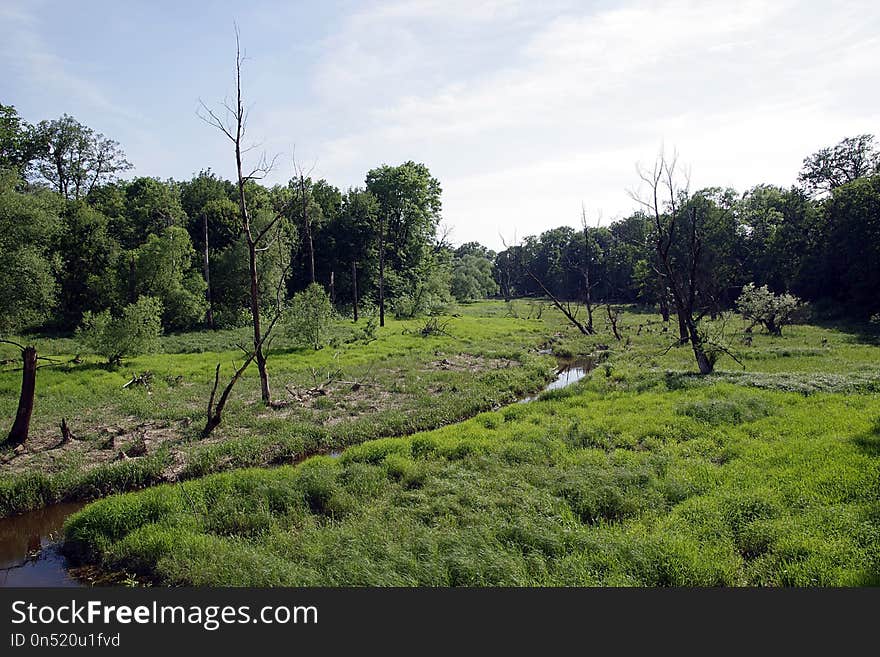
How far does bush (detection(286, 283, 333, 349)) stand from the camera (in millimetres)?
29312

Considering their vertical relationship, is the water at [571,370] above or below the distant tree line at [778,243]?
below

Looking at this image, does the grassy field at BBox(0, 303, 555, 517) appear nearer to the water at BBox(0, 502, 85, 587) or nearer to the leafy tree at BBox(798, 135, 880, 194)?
the water at BBox(0, 502, 85, 587)

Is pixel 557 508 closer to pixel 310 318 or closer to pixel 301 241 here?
pixel 310 318

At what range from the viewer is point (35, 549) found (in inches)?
377

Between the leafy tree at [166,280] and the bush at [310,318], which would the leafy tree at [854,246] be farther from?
the leafy tree at [166,280]

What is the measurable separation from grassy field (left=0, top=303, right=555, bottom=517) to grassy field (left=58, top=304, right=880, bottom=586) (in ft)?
6.17

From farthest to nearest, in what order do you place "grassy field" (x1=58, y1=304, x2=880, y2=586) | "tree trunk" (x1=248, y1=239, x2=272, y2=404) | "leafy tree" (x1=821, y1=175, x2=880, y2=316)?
"leafy tree" (x1=821, y1=175, x2=880, y2=316) → "tree trunk" (x1=248, y1=239, x2=272, y2=404) → "grassy field" (x1=58, y1=304, x2=880, y2=586)

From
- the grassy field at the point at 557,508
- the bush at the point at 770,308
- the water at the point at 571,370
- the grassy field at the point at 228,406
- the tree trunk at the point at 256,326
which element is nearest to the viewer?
the grassy field at the point at 557,508

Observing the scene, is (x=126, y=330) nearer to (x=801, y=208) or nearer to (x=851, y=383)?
(x=851, y=383)

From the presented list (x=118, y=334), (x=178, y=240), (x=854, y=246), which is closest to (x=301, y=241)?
(x=178, y=240)

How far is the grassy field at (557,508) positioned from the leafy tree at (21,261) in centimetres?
2669

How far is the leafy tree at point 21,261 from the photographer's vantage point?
95.6 feet

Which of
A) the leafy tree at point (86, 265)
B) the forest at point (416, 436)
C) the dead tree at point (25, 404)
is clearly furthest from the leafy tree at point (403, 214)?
the dead tree at point (25, 404)

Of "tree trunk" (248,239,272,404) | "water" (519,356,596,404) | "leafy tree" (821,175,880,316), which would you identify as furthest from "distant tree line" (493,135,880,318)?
"tree trunk" (248,239,272,404)
